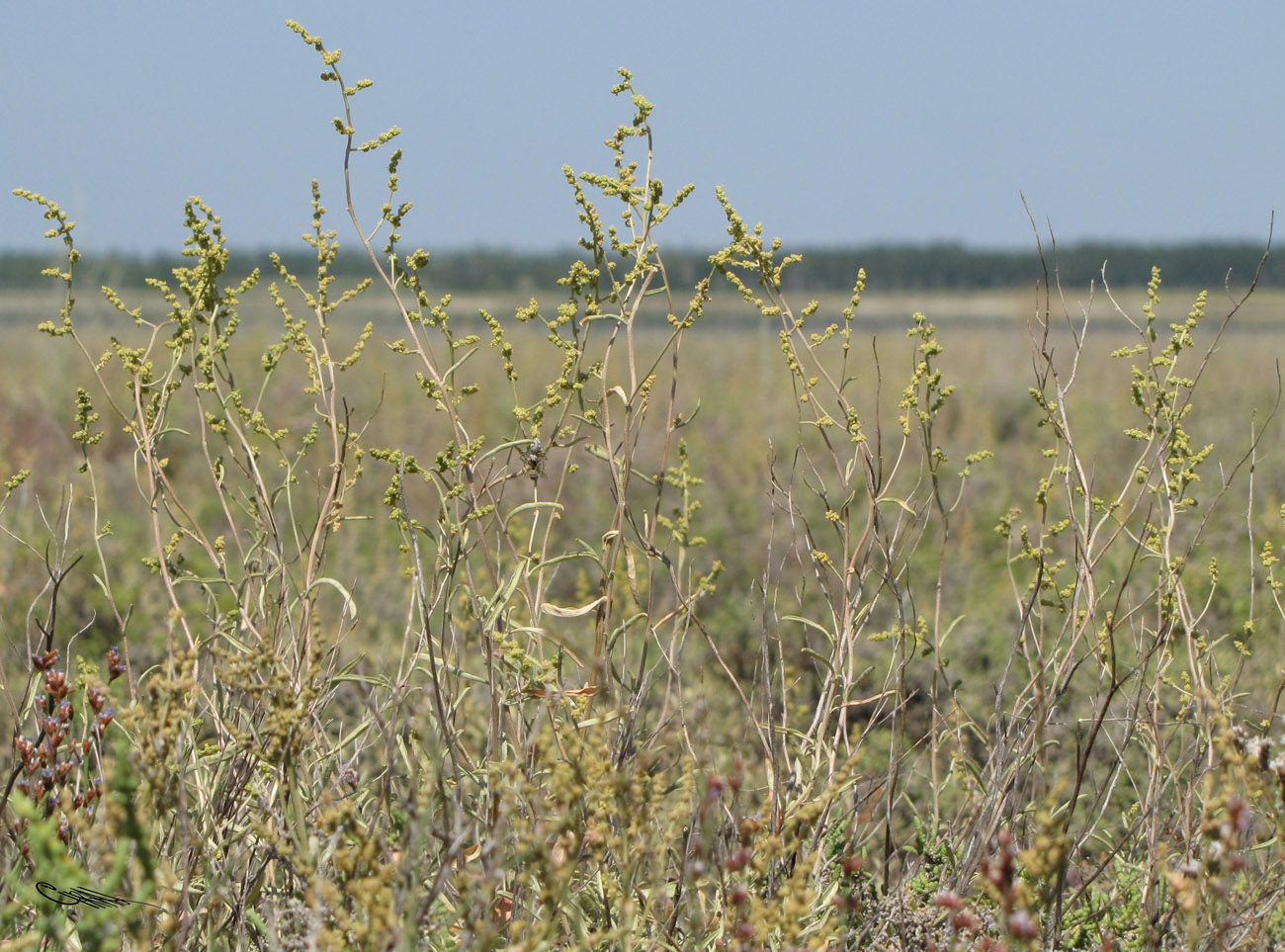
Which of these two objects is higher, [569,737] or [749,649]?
[569,737]

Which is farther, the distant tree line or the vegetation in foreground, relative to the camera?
the distant tree line

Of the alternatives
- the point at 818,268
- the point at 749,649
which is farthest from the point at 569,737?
the point at 818,268

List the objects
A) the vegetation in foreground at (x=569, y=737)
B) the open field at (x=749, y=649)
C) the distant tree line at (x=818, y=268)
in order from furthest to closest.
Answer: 1. the distant tree line at (x=818, y=268)
2. the open field at (x=749, y=649)
3. the vegetation in foreground at (x=569, y=737)

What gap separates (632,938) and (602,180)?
1.11 metres

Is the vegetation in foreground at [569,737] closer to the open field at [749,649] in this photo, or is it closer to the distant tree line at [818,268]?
the open field at [749,649]

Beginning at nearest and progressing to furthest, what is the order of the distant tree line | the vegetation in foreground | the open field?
1. the vegetation in foreground
2. the open field
3. the distant tree line

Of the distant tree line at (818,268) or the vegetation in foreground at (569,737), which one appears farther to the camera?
the distant tree line at (818,268)

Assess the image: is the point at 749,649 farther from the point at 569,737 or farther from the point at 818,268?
the point at 818,268

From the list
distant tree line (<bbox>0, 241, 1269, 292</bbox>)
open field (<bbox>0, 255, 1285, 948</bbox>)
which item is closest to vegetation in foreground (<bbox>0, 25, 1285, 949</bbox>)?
open field (<bbox>0, 255, 1285, 948</bbox>)

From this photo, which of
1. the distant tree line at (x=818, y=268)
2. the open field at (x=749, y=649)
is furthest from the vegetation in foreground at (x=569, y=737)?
the distant tree line at (x=818, y=268)

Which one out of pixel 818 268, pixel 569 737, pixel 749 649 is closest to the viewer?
pixel 569 737

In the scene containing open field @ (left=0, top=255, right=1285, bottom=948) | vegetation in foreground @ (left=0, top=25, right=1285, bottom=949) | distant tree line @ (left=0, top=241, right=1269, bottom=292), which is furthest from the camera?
distant tree line @ (left=0, top=241, right=1269, bottom=292)

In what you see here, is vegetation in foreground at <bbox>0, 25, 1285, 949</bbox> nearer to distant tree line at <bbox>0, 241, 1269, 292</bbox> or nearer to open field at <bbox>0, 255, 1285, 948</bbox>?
open field at <bbox>0, 255, 1285, 948</bbox>

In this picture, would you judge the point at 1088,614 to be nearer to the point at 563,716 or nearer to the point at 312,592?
the point at 563,716
